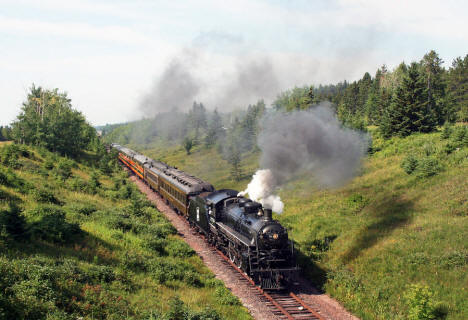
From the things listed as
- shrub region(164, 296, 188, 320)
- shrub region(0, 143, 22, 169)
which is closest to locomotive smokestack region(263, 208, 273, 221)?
shrub region(164, 296, 188, 320)

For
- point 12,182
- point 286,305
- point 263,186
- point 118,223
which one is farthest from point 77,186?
point 286,305

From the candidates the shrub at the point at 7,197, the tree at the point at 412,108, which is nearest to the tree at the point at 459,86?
the tree at the point at 412,108

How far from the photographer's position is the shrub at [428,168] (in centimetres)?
2667

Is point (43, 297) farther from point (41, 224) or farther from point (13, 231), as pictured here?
point (41, 224)

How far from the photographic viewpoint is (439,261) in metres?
16.3

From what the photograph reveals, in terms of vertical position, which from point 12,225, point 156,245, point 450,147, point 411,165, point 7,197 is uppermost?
point 450,147

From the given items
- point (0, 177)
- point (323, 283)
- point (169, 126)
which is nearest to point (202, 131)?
point (169, 126)

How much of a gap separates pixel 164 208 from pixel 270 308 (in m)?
22.5

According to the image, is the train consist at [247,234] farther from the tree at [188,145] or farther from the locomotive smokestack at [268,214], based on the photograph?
the tree at [188,145]

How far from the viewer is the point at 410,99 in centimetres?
4166

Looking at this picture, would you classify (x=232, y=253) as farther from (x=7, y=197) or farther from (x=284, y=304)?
(x=7, y=197)

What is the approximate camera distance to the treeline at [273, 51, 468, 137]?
137 ft

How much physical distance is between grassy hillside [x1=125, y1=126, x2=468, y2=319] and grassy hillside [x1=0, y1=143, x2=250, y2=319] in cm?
659

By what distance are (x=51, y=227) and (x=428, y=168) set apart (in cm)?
2714
